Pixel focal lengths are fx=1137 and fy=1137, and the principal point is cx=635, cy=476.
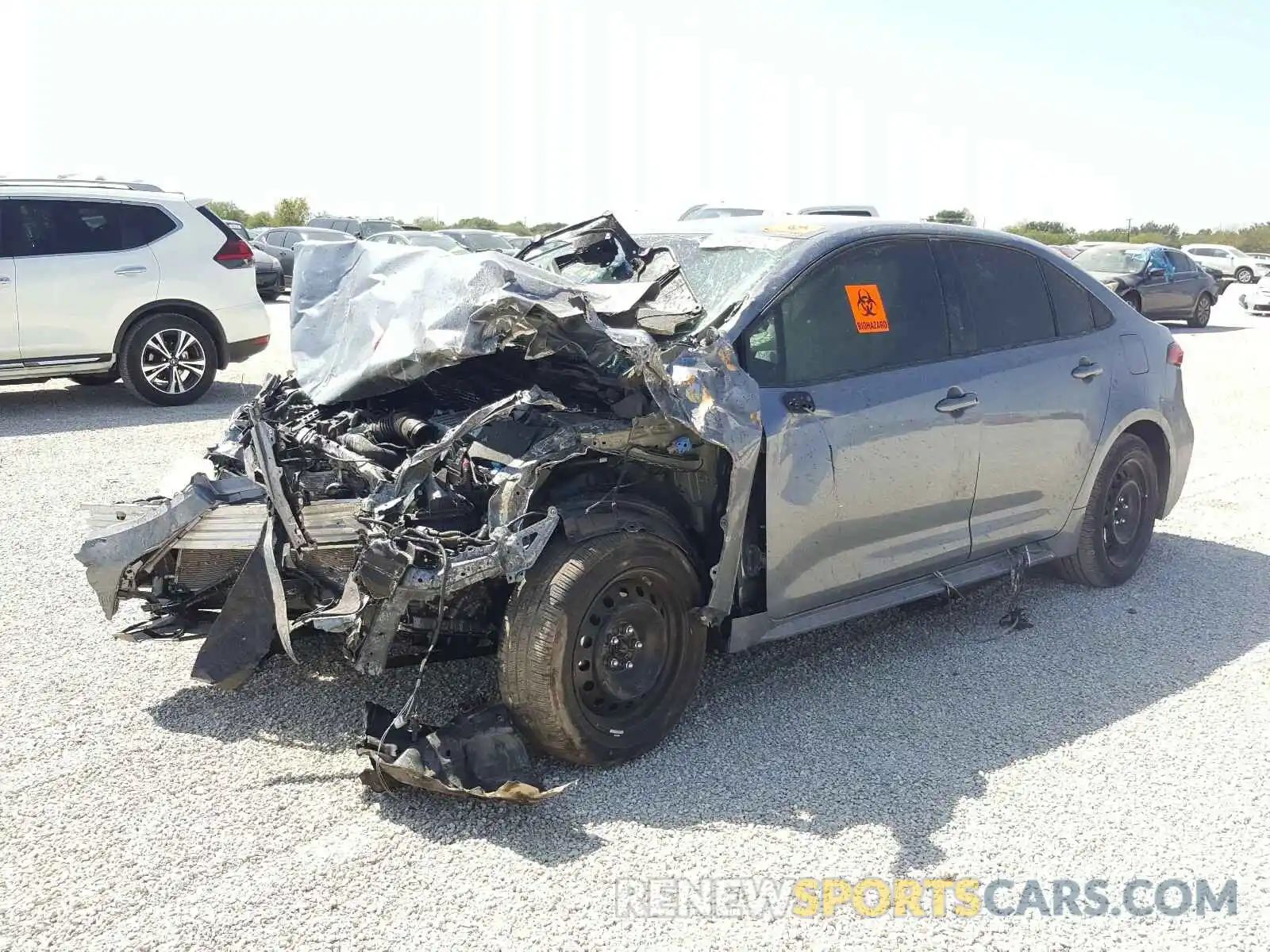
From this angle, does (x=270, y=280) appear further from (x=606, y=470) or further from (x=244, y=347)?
(x=606, y=470)

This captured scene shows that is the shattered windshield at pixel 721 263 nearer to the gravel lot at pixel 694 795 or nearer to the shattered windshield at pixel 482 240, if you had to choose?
the gravel lot at pixel 694 795

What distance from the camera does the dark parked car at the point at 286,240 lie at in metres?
23.6

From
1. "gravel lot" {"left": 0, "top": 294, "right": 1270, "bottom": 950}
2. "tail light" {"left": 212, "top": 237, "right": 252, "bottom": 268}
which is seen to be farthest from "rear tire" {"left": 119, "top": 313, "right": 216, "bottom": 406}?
"gravel lot" {"left": 0, "top": 294, "right": 1270, "bottom": 950}

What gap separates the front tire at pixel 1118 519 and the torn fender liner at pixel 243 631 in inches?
149

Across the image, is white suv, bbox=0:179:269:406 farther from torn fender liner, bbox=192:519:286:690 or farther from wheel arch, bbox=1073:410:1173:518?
wheel arch, bbox=1073:410:1173:518

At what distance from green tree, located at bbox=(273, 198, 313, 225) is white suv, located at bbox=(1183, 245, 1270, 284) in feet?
122

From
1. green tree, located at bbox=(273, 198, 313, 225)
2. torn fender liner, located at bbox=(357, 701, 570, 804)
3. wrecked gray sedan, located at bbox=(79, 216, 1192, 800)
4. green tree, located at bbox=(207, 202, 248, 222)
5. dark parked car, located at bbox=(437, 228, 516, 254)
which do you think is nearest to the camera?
torn fender liner, located at bbox=(357, 701, 570, 804)

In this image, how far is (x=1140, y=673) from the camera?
4711 millimetres

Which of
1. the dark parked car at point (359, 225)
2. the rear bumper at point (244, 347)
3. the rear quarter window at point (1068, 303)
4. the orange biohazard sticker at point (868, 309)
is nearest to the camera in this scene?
the orange biohazard sticker at point (868, 309)

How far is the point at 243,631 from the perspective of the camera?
12.6ft

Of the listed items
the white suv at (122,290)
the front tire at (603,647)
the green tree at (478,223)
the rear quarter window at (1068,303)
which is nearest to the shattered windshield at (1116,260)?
the white suv at (122,290)

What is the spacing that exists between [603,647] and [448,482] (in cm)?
75

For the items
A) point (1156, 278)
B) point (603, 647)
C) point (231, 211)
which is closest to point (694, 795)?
point (603, 647)

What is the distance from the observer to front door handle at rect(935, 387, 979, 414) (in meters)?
4.54
